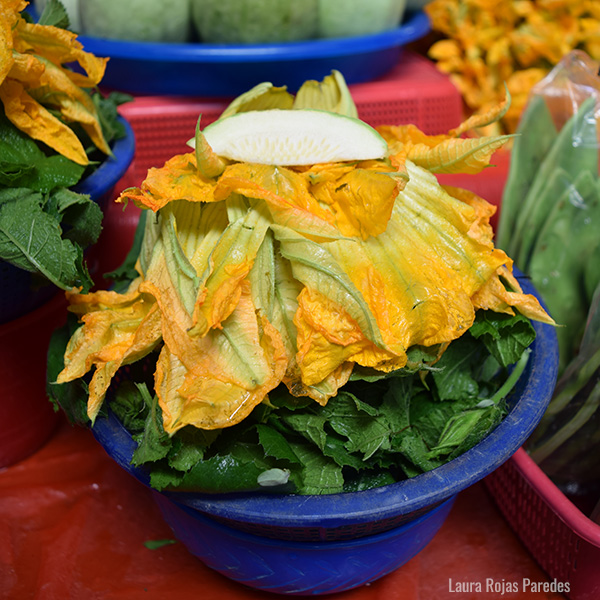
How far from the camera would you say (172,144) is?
1.70 metres

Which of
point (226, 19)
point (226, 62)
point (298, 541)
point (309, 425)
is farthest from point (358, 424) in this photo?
point (226, 19)

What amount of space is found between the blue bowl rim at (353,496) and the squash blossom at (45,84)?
483 millimetres

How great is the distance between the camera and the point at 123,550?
1.18m

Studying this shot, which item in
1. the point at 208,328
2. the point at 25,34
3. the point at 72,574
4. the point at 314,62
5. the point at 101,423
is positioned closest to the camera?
the point at 208,328

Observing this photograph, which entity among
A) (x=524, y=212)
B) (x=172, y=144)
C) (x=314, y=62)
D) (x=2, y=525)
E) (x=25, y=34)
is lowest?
(x=2, y=525)

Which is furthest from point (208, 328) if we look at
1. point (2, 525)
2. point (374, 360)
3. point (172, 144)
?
point (172, 144)

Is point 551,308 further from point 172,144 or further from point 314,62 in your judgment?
point 172,144

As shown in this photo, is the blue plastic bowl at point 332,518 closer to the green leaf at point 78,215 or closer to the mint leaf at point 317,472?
the mint leaf at point 317,472

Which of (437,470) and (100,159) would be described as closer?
(437,470)

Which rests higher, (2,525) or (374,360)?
(374,360)

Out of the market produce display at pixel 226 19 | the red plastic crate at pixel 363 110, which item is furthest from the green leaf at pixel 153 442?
the market produce display at pixel 226 19

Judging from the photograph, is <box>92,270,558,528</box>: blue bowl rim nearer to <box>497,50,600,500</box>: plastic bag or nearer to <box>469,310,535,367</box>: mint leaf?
<box>469,310,535,367</box>: mint leaf

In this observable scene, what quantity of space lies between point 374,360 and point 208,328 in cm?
22

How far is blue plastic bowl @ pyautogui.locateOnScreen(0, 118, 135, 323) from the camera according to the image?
3.43 feet
